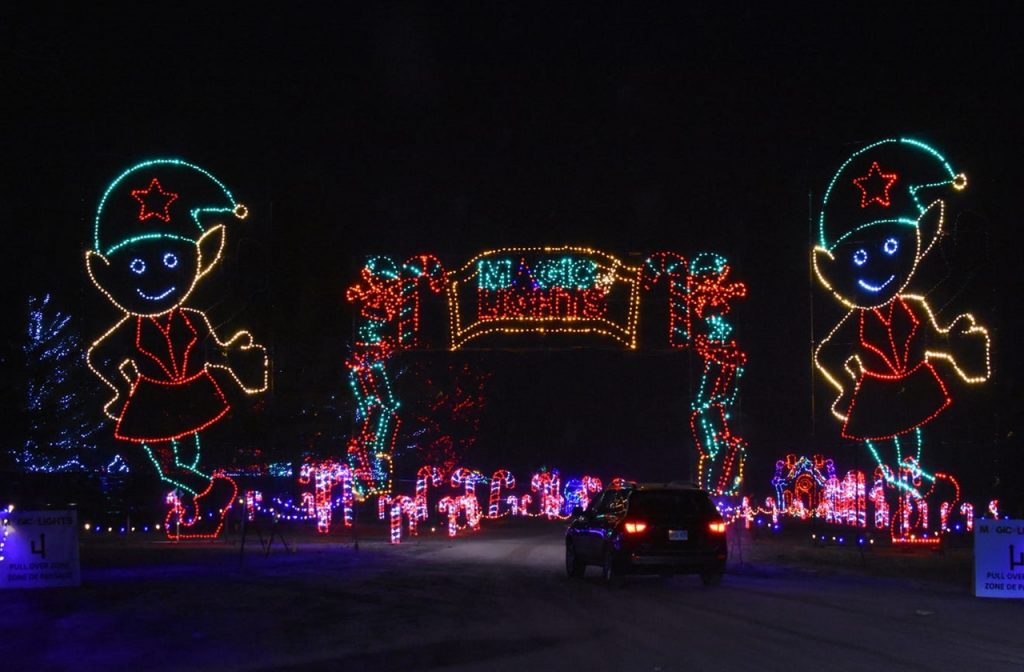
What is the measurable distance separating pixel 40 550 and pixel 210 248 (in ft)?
40.1

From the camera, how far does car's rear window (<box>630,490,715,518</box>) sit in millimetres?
20453

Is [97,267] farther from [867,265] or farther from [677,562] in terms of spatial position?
[867,265]

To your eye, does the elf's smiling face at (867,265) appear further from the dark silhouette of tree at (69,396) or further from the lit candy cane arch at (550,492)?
the dark silhouette of tree at (69,396)

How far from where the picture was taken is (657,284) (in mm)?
29656

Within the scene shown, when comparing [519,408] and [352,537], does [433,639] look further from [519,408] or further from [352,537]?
[519,408]

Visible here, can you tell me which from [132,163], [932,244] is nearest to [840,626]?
[932,244]

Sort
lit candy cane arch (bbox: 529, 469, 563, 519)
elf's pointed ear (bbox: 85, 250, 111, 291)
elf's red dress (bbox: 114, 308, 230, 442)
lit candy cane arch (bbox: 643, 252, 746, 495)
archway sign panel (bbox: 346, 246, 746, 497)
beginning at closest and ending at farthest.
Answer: elf's pointed ear (bbox: 85, 250, 111, 291), archway sign panel (bbox: 346, 246, 746, 497), elf's red dress (bbox: 114, 308, 230, 442), lit candy cane arch (bbox: 643, 252, 746, 495), lit candy cane arch (bbox: 529, 469, 563, 519)

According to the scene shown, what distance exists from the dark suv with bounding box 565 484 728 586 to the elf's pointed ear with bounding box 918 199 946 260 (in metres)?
9.02

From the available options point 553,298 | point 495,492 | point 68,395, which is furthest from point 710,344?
point 68,395

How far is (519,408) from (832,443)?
2328 cm

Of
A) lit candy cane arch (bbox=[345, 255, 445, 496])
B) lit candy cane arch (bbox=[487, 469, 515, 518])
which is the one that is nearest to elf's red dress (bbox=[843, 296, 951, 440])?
lit candy cane arch (bbox=[345, 255, 445, 496])

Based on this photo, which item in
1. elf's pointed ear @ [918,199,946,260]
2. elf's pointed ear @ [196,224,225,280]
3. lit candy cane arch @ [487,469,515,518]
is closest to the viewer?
elf's pointed ear @ [918,199,946,260]

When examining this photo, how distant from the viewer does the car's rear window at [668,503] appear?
2045 centimetres

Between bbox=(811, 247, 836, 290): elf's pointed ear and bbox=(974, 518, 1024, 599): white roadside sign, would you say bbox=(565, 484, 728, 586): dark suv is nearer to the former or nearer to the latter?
bbox=(974, 518, 1024, 599): white roadside sign
